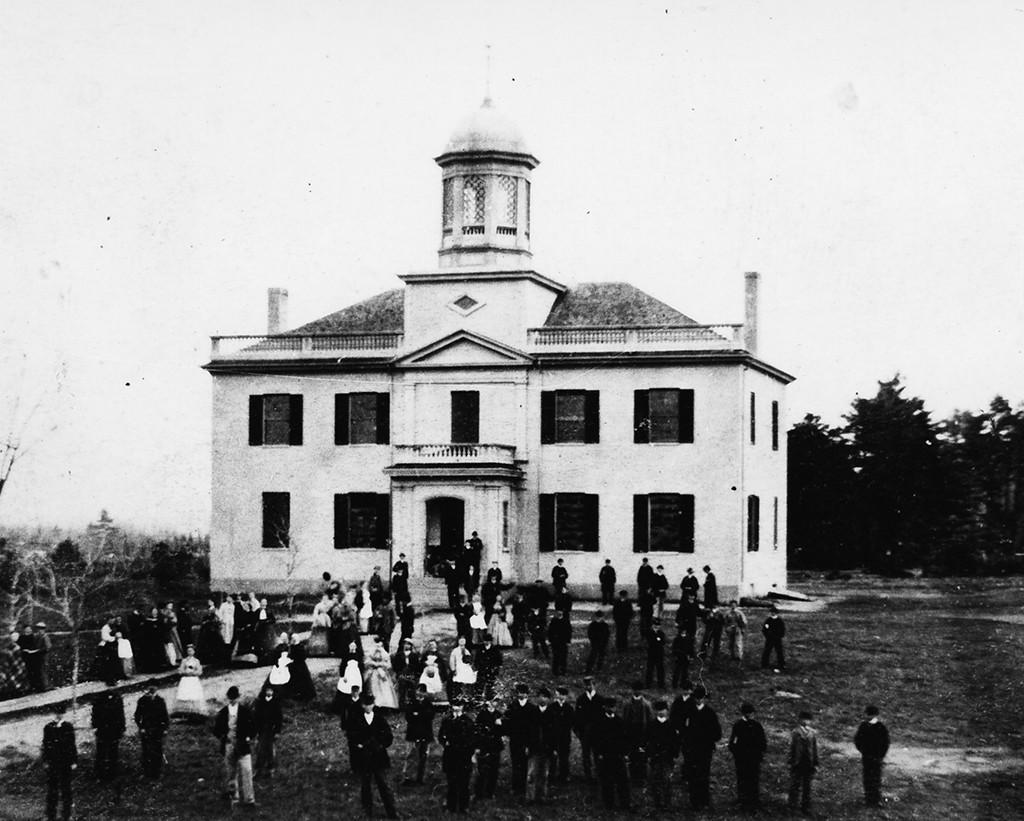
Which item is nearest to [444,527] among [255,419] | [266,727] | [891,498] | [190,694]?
[255,419]

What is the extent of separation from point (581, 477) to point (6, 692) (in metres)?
19.9

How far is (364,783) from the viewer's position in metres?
20.0

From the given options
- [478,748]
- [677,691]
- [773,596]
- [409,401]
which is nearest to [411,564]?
[409,401]

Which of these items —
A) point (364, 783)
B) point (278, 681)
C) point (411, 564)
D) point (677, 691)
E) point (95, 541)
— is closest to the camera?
point (364, 783)

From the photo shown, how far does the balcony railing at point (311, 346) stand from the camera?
46.1m

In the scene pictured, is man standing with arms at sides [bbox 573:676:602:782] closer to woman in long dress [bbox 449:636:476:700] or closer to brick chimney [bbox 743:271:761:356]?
woman in long dress [bbox 449:636:476:700]

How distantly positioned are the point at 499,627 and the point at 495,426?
537 inches

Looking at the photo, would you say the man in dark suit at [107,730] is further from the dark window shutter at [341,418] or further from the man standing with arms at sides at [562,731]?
the dark window shutter at [341,418]

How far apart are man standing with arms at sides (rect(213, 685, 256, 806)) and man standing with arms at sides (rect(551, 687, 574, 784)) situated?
4.37 metres

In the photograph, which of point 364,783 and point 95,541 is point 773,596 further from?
point 364,783

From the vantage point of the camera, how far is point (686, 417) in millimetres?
43250

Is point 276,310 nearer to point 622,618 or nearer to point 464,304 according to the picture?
point 464,304

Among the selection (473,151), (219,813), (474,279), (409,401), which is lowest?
(219,813)

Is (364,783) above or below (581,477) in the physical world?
below
